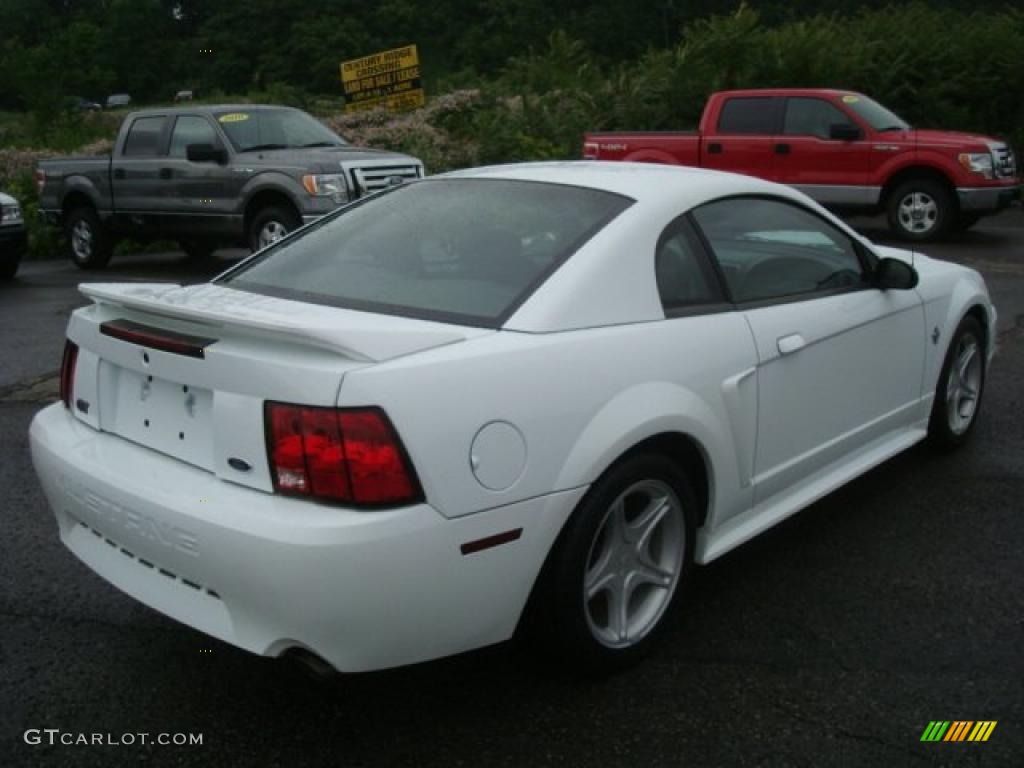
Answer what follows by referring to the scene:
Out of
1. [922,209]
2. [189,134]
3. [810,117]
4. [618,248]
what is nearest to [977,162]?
[922,209]

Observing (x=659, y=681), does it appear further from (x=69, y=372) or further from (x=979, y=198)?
(x=979, y=198)

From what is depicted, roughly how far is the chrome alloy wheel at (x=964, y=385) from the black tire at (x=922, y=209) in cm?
830

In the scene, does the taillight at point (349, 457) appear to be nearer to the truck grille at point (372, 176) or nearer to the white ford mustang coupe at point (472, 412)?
the white ford mustang coupe at point (472, 412)

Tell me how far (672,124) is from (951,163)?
285 inches

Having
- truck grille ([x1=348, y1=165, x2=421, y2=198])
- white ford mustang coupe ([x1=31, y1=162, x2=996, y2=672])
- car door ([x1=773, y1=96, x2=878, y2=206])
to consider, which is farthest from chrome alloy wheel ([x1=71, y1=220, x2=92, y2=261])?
white ford mustang coupe ([x1=31, y1=162, x2=996, y2=672])

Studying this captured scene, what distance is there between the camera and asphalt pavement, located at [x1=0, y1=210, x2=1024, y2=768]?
2.74m

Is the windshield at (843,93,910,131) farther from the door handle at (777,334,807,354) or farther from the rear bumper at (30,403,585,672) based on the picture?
the rear bumper at (30,403,585,672)

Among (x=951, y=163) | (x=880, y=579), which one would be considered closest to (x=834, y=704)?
(x=880, y=579)

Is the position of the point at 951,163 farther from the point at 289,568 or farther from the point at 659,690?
the point at 289,568

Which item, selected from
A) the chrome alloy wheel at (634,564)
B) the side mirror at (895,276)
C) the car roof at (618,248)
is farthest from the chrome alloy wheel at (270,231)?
the chrome alloy wheel at (634,564)

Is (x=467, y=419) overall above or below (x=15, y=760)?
above

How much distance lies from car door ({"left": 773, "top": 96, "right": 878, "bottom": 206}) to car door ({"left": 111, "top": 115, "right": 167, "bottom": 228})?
7394 mm

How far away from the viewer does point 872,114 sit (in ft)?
43.8

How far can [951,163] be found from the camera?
12.6 m
